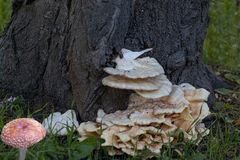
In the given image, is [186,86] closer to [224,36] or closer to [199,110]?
[199,110]

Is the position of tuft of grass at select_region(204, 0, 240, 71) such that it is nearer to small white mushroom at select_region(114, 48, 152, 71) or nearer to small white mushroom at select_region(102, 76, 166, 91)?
small white mushroom at select_region(114, 48, 152, 71)

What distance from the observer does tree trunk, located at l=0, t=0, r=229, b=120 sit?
12.3 ft

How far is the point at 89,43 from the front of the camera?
3.76 meters

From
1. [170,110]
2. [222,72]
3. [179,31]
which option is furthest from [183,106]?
[222,72]

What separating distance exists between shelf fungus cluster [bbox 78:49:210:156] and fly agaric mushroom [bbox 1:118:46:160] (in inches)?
24.7

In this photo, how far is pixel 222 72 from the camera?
544 cm

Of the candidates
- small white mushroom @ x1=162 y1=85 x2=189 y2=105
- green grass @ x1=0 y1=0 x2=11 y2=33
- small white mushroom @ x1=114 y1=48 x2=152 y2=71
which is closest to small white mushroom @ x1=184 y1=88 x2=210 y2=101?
small white mushroom @ x1=162 y1=85 x2=189 y2=105

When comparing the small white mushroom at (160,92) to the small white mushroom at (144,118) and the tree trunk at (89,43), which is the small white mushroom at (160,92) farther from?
the tree trunk at (89,43)

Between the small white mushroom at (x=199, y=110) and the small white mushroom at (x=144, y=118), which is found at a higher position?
the small white mushroom at (x=144, y=118)

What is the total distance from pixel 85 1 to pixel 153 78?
27.0 inches

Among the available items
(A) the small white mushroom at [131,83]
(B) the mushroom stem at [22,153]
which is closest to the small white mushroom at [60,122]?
(A) the small white mushroom at [131,83]

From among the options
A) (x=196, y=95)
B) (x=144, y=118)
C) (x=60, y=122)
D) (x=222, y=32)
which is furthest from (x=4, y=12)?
(x=144, y=118)

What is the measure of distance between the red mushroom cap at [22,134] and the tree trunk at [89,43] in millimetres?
768

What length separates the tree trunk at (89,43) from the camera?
3764mm
